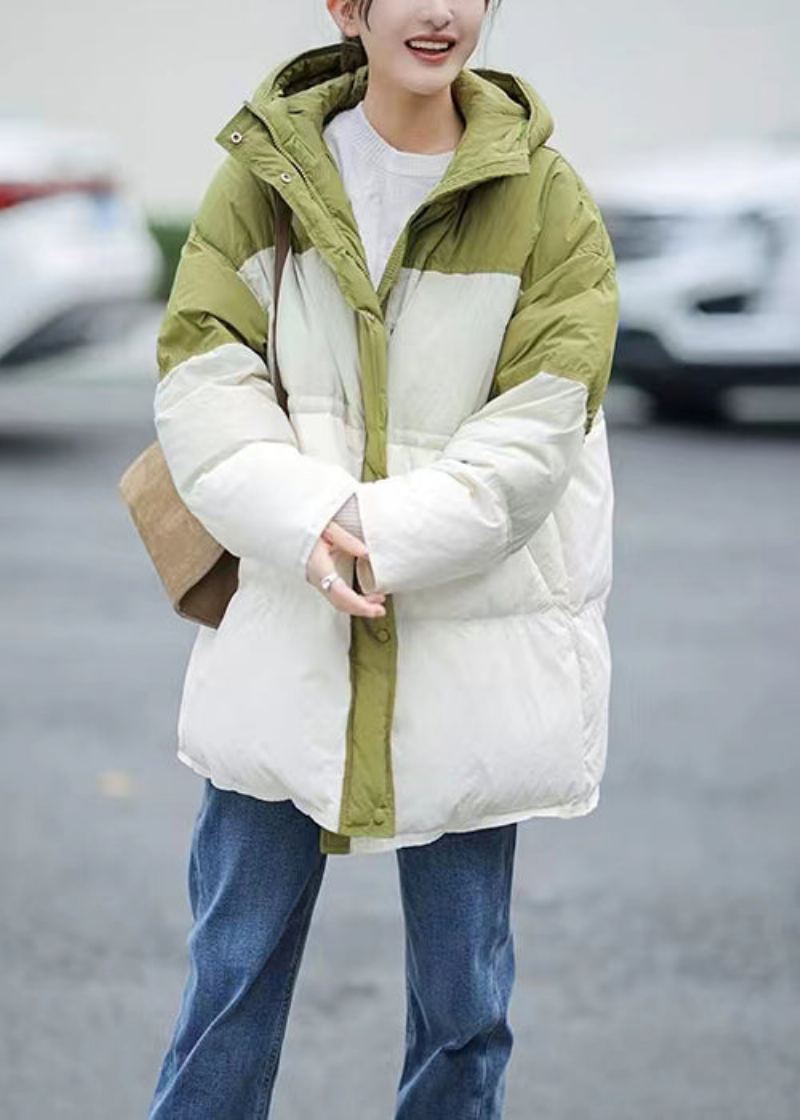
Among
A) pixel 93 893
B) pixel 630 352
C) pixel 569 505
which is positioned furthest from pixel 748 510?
pixel 569 505

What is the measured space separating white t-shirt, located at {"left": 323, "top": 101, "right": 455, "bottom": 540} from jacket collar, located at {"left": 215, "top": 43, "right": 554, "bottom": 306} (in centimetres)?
4

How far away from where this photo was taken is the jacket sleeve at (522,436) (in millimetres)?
2570

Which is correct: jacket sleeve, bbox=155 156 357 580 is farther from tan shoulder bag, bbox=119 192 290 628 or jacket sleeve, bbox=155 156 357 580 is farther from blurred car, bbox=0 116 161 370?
blurred car, bbox=0 116 161 370

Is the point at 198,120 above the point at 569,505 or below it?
below

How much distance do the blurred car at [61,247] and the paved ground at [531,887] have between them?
96.1 inches

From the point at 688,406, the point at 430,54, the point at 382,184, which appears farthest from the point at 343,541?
the point at 688,406

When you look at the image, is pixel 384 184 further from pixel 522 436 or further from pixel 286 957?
pixel 286 957

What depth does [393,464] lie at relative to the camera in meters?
2.66

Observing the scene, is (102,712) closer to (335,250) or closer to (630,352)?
(335,250)

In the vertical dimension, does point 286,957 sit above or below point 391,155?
below

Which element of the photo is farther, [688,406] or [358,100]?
[688,406]

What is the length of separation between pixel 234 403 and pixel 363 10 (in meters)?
0.46

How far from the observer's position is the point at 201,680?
2.75m

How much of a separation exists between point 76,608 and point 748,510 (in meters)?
2.95
